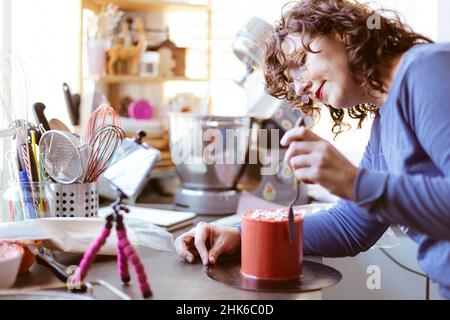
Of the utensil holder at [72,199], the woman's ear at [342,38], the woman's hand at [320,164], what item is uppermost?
the woman's ear at [342,38]

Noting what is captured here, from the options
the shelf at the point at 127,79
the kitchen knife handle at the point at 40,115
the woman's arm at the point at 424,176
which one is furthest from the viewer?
the shelf at the point at 127,79

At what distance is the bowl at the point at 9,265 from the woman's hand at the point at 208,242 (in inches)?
9.4

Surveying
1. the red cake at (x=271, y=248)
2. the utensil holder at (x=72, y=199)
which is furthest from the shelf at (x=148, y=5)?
the red cake at (x=271, y=248)

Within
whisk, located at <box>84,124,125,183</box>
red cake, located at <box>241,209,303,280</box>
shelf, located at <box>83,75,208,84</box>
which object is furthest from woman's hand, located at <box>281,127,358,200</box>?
shelf, located at <box>83,75,208,84</box>

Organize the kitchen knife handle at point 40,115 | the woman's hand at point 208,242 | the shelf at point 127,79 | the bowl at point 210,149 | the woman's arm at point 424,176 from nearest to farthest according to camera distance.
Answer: the woman's arm at point 424,176 → the woman's hand at point 208,242 → the kitchen knife handle at point 40,115 → the bowl at point 210,149 → the shelf at point 127,79

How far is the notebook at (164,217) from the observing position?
1.20 meters

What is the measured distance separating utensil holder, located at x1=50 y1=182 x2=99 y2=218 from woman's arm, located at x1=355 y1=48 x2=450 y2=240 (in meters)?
0.52

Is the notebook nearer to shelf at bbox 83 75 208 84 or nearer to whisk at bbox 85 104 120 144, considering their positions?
whisk at bbox 85 104 120 144

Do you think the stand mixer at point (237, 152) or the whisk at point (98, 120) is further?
the stand mixer at point (237, 152)

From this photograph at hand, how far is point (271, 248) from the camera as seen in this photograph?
2.46 feet

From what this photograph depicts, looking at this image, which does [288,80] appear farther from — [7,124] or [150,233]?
[7,124]

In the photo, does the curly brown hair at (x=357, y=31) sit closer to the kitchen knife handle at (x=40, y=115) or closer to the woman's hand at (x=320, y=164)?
the woman's hand at (x=320, y=164)

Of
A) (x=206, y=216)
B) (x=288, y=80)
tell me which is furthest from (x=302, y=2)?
(x=206, y=216)

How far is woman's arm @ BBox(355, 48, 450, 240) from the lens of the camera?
0.59 metres
